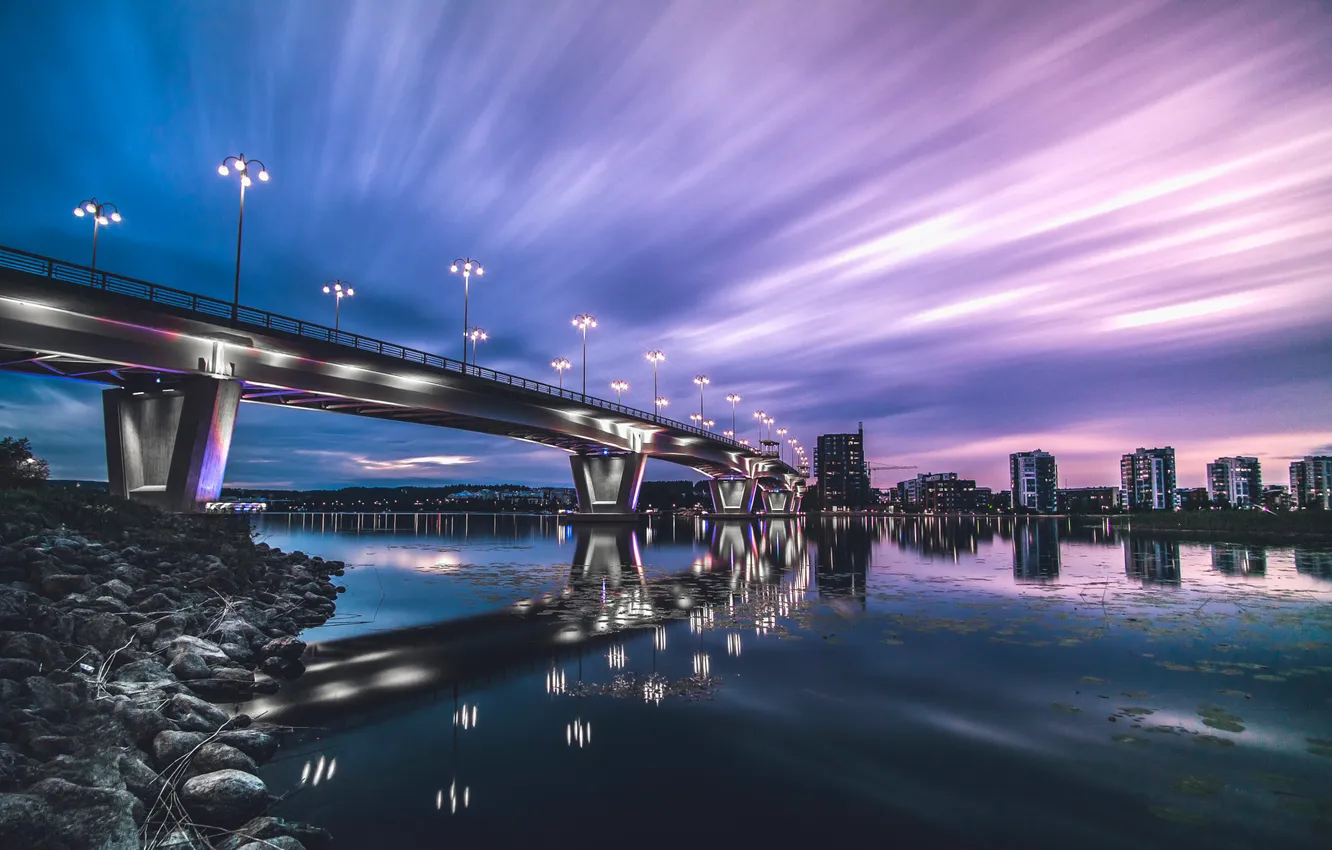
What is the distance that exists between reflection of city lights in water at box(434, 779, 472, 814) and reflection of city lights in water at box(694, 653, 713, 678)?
5784 millimetres

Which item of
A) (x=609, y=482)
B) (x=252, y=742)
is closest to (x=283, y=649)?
(x=252, y=742)

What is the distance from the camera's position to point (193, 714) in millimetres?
8922

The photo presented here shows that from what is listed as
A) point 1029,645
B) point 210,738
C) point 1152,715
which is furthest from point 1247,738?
point 210,738

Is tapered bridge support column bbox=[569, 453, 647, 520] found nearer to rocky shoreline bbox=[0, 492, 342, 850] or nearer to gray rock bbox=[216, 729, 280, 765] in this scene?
rocky shoreline bbox=[0, 492, 342, 850]

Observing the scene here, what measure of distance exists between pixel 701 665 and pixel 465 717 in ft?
17.2

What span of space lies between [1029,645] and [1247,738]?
6.14 metres

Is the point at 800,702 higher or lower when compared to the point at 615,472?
lower

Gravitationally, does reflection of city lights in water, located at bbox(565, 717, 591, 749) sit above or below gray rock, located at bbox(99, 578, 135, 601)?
below

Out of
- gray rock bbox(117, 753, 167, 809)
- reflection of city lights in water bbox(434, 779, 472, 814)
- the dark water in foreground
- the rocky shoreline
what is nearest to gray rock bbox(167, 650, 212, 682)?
the rocky shoreline

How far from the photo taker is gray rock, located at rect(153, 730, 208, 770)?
25.2ft

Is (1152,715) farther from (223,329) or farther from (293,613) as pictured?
(223,329)

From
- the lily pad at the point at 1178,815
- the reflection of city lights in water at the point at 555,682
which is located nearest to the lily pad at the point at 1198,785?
the lily pad at the point at 1178,815

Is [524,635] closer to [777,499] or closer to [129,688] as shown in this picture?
[129,688]

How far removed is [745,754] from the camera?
8.66m
